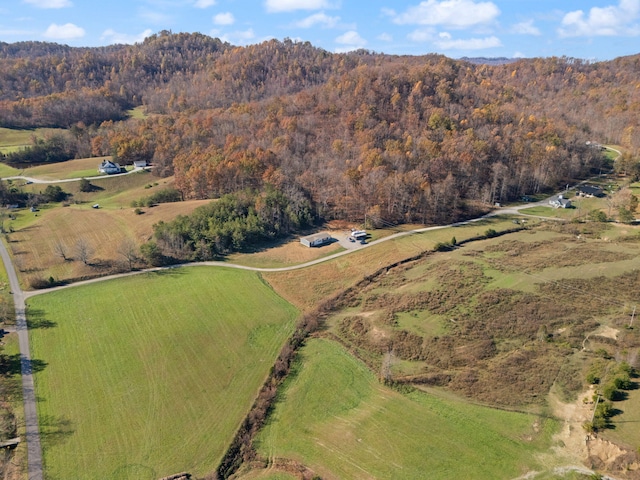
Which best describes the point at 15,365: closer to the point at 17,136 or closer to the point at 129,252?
the point at 129,252

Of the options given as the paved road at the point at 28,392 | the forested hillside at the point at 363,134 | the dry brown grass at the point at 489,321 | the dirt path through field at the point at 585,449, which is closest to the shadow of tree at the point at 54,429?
the paved road at the point at 28,392

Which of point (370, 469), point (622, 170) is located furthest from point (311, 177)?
point (622, 170)

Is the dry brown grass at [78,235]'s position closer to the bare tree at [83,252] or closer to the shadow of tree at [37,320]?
the bare tree at [83,252]

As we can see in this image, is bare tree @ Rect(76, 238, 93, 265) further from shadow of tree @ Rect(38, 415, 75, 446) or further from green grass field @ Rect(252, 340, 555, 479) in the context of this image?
green grass field @ Rect(252, 340, 555, 479)

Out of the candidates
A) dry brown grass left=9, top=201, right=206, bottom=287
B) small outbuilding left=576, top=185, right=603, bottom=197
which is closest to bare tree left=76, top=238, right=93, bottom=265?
dry brown grass left=9, top=201, right=206, bottom=287

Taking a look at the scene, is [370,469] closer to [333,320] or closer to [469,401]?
[469,401]

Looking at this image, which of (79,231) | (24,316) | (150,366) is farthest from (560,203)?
(24,316)
